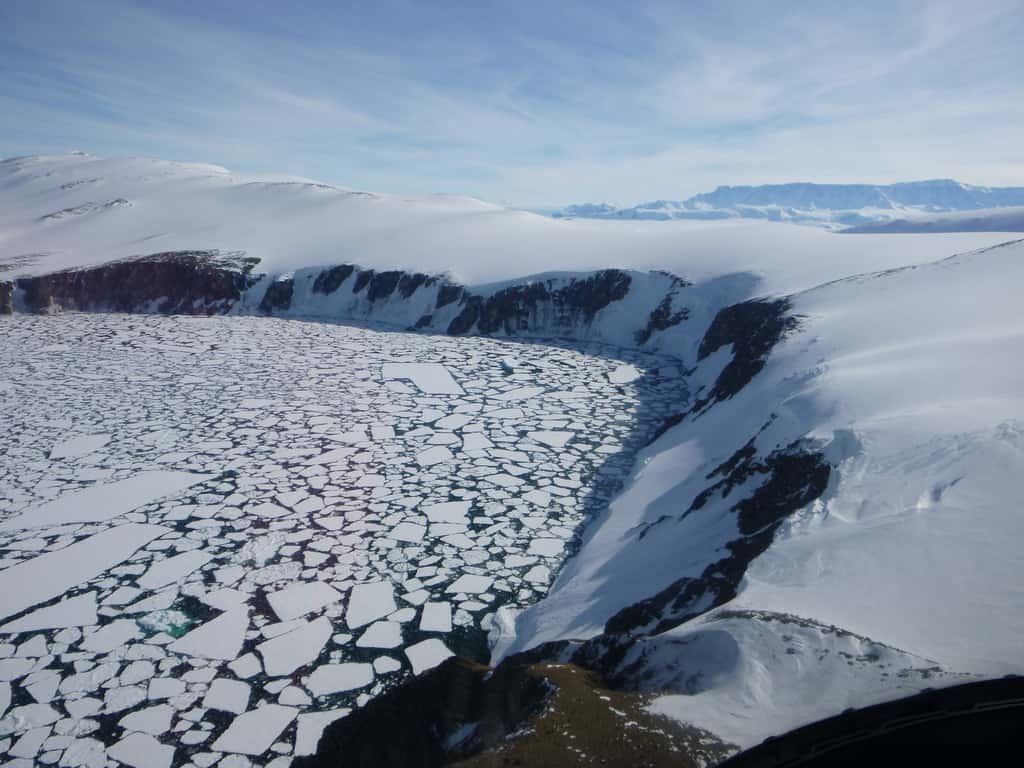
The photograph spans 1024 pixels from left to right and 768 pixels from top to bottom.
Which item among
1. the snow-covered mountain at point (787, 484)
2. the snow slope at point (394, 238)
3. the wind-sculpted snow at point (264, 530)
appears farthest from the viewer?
the snow slope at point (394, 238)

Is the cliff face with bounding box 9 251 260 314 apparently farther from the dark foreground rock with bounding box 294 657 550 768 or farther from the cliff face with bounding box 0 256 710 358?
the dark foreground rock with bounding box 294 657 550 768

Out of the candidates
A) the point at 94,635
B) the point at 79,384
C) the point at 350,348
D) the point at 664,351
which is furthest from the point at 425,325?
the point at 94,635

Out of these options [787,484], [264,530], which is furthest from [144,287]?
[787,484]

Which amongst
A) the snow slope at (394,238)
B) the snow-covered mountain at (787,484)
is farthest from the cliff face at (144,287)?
the snow-covered mountain at (787,484)

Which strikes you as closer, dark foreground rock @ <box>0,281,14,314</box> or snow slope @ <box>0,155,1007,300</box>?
snow slope @ <box>0,155,1007,300</box>

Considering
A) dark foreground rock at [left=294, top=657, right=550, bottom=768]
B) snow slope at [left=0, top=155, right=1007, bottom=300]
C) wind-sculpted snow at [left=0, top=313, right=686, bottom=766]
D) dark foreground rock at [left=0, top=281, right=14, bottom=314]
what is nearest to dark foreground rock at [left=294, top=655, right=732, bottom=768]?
dark foreground rock at [left=294, top=657, right=550, bottom=768]

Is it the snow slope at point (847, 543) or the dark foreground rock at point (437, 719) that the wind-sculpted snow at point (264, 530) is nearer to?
the dark foreground rock at point (437, 719)
